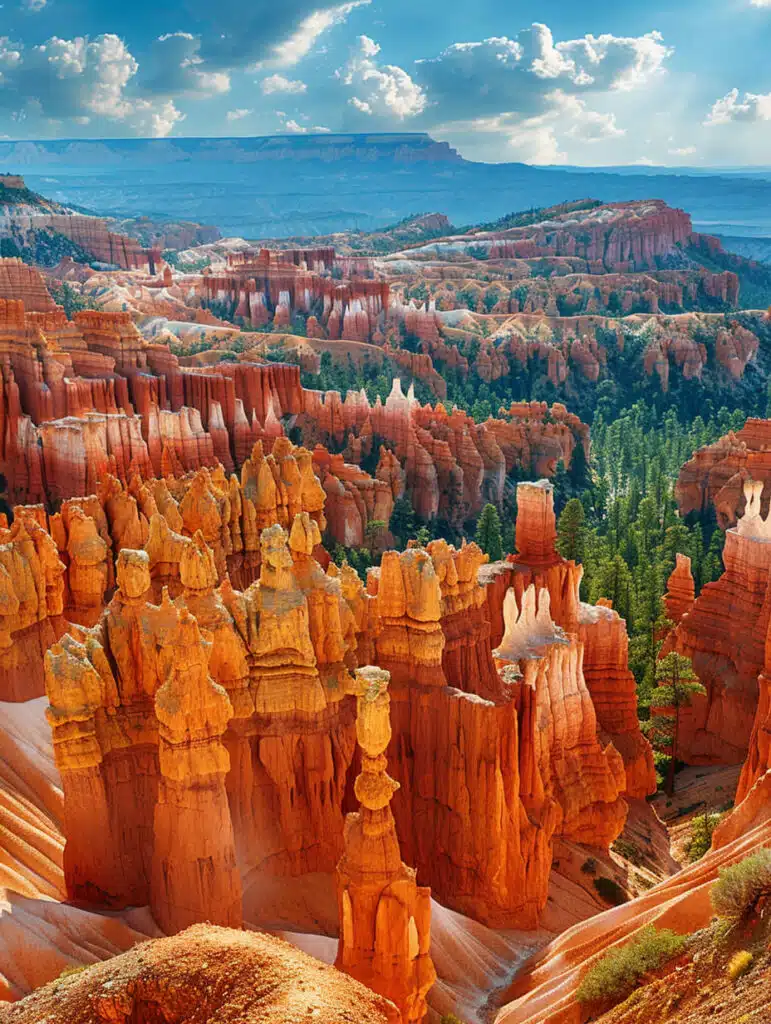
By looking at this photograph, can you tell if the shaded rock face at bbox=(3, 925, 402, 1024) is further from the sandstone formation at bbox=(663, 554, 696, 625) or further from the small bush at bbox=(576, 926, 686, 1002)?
the sandstone formation at bbox=(663, 554, 696, 625)

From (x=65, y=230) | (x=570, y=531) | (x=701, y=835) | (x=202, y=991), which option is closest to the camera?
(x=202, y=991)

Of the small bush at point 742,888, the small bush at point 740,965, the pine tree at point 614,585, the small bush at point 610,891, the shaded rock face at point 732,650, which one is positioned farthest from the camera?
the pine tree at point 614,585

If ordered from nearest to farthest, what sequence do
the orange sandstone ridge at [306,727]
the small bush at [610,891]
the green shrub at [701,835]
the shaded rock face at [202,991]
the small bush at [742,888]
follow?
the shaded rock face at [202,991]
the small bush at [742,888]
the orange sandstone ridge at [306,727]
the small bush at [610,891]
the green shrub at [701,835]

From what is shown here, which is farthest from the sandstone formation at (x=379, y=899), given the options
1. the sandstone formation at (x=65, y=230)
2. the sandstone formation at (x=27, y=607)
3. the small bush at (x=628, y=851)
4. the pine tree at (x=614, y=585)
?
the sandstone formation at (x=65, y=230)

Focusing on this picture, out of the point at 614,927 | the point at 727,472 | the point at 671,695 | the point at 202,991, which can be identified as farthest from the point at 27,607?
the point at 727,472

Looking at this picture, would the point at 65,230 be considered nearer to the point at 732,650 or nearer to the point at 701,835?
the point at 732,650

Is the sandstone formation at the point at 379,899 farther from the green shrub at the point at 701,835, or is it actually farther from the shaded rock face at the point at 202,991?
the green shrub at the point at 701,835
